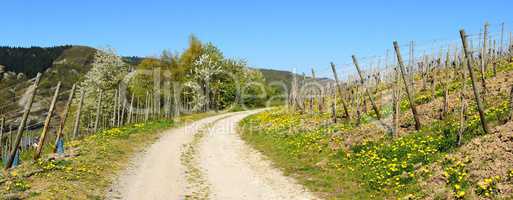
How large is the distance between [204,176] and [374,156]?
6065 millimetres

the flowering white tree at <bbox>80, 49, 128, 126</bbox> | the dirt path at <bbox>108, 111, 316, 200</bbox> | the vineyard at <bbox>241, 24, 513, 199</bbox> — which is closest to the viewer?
the vineyard at <bbox>241, 24, 513, 199</bbox>

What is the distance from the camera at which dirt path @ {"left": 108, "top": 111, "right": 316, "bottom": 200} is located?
1434cm

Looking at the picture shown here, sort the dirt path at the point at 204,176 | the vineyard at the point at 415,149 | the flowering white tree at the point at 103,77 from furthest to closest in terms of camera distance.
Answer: the flowering white tree at the point at 103,77, the dirt path at the point at 204,176, the vineyard at the point at 415,149

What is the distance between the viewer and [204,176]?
1728 centimetres

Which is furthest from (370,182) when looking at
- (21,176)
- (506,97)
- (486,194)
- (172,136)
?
(172,136)

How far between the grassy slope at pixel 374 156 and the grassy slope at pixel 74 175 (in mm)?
6602

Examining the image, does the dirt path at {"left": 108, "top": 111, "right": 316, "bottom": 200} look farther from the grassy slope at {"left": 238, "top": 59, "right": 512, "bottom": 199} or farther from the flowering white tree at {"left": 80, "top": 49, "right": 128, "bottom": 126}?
the flowering white tree at {"left": 80, "top": 49, "right": 128, "bottom": 126}

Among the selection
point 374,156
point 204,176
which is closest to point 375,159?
point 374,156

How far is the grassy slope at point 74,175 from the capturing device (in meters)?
13.4

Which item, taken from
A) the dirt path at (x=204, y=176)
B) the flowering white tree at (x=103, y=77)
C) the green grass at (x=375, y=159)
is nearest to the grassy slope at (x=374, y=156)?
the green grass at (x=375, y=159)

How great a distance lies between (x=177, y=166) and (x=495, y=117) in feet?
38.5

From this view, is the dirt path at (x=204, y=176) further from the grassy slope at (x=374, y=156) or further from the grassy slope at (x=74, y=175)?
the grassy slope at (x=374, y=156)

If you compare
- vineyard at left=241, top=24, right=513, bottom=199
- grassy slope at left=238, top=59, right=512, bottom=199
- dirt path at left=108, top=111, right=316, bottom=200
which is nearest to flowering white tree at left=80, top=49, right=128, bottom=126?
dirt path at left=108, top=111, right=316, bottom=200

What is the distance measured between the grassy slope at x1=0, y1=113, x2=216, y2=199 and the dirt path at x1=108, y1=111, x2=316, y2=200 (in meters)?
0.63
